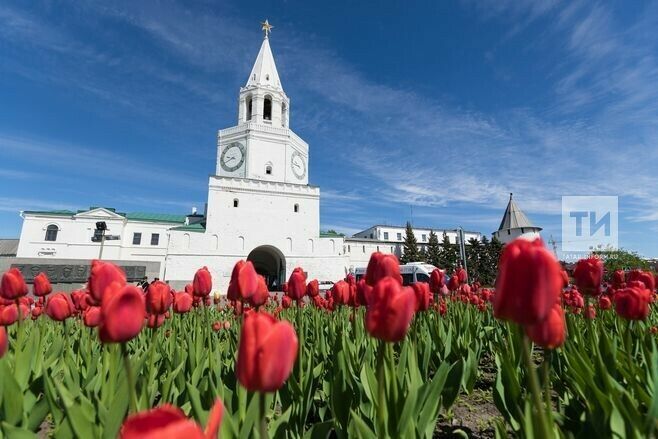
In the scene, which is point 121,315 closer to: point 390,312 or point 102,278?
point 102,278

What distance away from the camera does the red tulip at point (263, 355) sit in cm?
80

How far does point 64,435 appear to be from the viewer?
3.83 feet

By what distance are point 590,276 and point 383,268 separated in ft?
4.18

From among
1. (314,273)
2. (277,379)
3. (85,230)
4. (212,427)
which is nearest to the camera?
(212,427)

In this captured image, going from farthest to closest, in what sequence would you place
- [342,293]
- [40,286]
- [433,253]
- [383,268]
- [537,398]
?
[433,253], [40,286], [342,293], [383,268], [537,398]

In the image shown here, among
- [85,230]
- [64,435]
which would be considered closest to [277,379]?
[64,435]

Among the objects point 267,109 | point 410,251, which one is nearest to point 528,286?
point 267,109

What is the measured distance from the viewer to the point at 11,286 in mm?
2246

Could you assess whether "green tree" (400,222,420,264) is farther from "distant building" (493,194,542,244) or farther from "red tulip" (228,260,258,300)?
"red tulip" (228,260,258,300)

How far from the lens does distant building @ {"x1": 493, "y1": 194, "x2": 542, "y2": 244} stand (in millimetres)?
43500

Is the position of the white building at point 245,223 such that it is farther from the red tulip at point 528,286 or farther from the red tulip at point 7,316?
the red tulip at point 528,286

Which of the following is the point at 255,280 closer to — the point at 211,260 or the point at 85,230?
the point at 211,260

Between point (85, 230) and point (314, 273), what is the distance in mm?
22182

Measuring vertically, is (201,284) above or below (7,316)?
above
